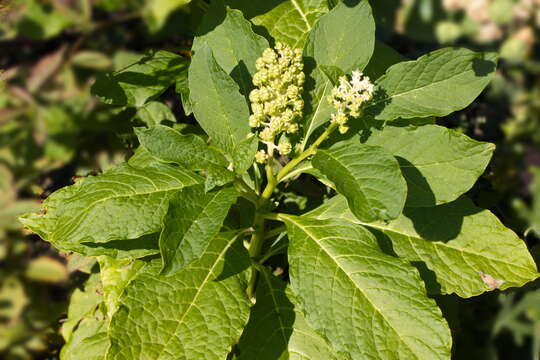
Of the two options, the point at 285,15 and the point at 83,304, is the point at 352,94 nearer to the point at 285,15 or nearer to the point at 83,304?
the point at 285,15

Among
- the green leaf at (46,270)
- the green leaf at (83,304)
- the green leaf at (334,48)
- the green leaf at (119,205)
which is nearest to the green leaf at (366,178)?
the green leaf at (334,48)

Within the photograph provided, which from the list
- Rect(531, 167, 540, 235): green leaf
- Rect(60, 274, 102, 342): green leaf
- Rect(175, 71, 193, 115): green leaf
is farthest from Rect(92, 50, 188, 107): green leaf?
Rect(531, 167, 540, 235): green leaf

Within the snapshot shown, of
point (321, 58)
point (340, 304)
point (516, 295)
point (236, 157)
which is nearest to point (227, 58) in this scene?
point (321, 58)

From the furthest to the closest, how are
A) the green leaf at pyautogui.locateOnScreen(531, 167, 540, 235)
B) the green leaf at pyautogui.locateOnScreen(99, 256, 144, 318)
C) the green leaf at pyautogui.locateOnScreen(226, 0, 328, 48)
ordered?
the green leaf at pyautogui.locateOnScreen(531, 167, 540, 235)
the green leaf at pyautogui.locateOnScreen(226, 0, 328, 48)
the green leaf at pyautogui.locateOnScreen(99, 256, 144, 318)

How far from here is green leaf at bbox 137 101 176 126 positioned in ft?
7.54

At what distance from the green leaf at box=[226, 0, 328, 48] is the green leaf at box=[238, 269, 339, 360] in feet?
2.88

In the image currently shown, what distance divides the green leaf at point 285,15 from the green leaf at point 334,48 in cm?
31

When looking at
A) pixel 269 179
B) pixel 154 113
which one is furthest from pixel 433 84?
pixel 154 113

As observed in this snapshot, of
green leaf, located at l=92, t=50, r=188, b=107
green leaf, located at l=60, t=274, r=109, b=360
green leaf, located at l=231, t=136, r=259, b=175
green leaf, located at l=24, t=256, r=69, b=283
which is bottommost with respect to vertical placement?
green leaf, located at l=24, t=256, r=69, b=283

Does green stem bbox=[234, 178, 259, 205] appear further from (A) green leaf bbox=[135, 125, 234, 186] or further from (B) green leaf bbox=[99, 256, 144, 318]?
(B) green leaf bbox=[99, 256, 144, 318]

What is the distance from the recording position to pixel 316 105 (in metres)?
1.75

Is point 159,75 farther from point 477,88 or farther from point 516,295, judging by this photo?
point 516,295

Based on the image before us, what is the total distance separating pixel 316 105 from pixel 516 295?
6.00 feet

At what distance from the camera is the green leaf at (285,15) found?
2.06m
